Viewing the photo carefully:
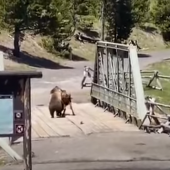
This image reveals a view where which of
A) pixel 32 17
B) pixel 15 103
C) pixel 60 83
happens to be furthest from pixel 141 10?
pixel 15 103

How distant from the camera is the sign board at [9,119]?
8219 millimetres

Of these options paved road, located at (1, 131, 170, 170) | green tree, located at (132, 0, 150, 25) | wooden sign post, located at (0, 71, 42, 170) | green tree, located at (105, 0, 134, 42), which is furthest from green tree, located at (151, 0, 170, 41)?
wooden sign post, located at (0, 71, 42, 170)

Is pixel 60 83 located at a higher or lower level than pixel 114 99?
lower

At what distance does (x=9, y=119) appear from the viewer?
823 centimetres

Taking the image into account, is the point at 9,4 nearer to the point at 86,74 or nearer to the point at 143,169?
the point at 86,74

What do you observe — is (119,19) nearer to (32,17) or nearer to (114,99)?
(32,17)

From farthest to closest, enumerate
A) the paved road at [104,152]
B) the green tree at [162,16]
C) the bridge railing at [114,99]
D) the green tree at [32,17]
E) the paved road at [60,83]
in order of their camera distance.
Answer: the green tree at [162,16] → the green tree at [32,17] → the paved road at [60,83] → the bridge railing at [114,99] → the paved road at [104,152]

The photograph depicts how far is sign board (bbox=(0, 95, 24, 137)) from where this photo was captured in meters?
8.22

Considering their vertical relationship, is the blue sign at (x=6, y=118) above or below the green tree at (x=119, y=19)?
below

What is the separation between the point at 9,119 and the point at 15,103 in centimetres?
22

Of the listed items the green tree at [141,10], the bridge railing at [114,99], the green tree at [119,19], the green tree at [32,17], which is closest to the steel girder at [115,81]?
the bridge railing at [114,99]

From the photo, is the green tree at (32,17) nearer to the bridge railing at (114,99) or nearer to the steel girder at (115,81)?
the steel girder at (115,81)

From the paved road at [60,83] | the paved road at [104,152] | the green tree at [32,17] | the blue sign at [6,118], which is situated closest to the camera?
the blue sign at [6,118]

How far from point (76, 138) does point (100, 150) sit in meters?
2.03
